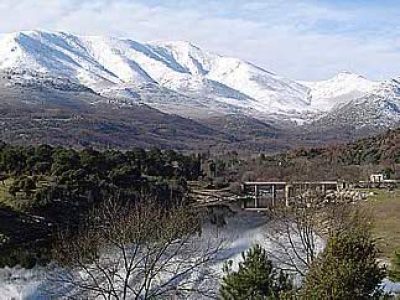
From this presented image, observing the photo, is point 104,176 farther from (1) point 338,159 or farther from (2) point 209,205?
(1) point 338,159

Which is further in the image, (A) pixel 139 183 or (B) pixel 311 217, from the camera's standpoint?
(A) pixel 139 183

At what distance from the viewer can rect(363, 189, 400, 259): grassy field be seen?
164 ft

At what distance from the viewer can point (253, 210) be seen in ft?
270

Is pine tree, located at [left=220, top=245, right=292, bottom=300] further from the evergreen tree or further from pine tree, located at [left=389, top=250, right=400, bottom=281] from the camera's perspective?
the evergreen tree

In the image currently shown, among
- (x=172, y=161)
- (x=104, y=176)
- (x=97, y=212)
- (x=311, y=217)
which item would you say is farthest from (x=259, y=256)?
(x=172, y=161)

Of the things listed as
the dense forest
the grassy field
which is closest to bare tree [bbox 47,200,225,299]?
the dense forest

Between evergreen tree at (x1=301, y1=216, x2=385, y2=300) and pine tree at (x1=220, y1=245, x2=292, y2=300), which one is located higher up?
evergreen tree at (x1=301, y1=216, x2=385, y2=300)

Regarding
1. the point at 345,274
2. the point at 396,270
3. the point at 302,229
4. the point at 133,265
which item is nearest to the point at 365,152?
the point at 302,229

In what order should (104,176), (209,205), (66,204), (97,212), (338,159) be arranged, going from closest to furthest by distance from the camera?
(97,212) → (66,204) → (104,176) → (209,205) → (338,159)

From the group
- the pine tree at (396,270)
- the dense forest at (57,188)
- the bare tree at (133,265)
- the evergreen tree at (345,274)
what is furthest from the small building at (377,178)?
the evergreen tree at (345,274)

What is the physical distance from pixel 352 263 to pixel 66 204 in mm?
48582

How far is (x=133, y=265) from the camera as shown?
102ft

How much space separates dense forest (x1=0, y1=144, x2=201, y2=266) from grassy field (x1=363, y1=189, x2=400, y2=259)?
17.2 metres

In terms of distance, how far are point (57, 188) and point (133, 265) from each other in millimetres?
34223
